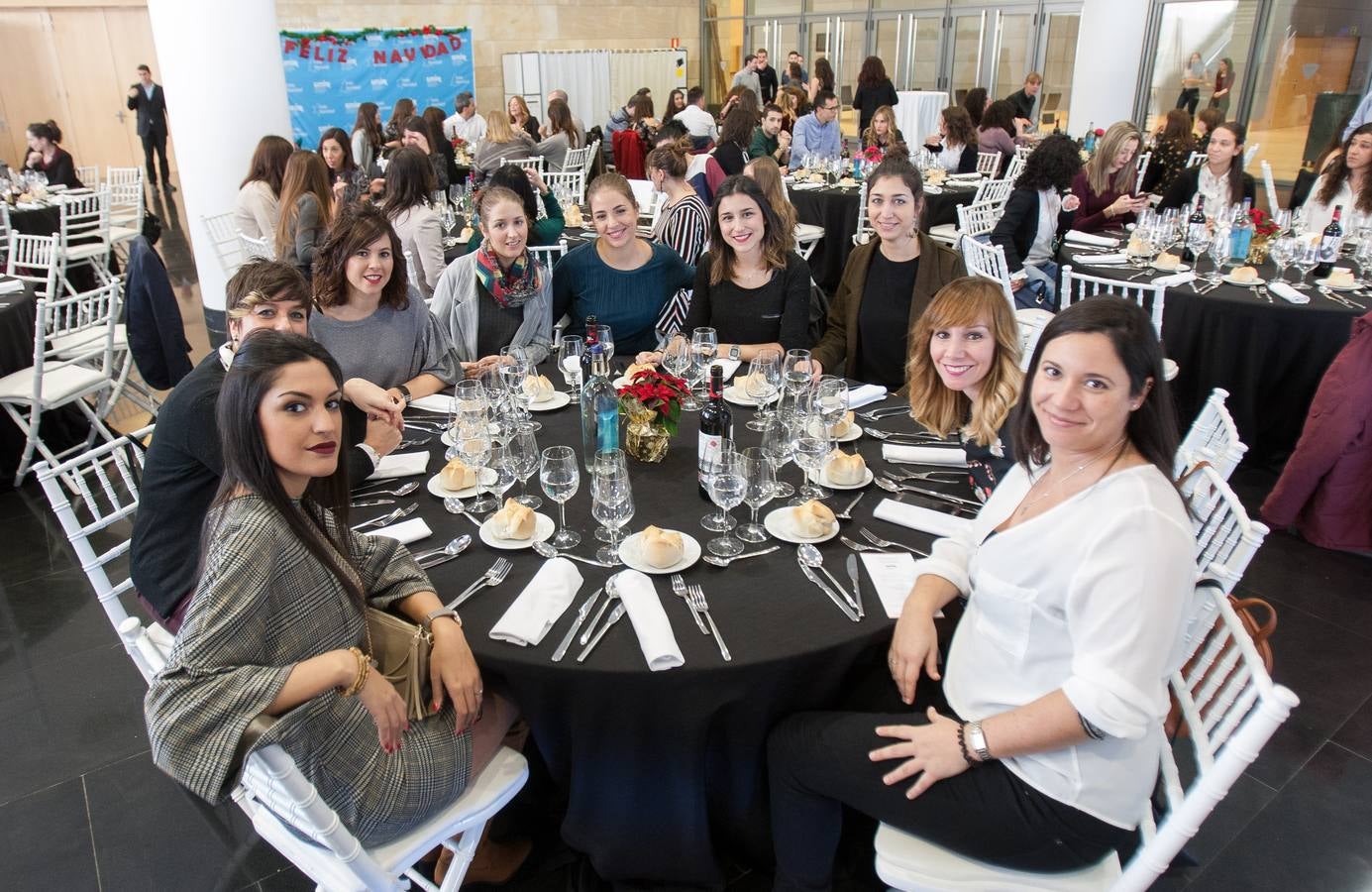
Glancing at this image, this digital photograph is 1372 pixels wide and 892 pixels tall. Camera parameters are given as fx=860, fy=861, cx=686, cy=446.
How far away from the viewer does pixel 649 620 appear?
171 centimetres

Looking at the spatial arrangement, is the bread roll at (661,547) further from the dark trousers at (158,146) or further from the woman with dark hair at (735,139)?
the dark trousers at (158,146)

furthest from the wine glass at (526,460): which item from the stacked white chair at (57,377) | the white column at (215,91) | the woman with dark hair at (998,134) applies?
the woman with dark hair at (998,134)

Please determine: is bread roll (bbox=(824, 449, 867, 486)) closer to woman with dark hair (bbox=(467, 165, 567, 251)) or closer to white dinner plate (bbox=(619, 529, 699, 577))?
white dinner plate (bbox=(619, 529, 699, 577))

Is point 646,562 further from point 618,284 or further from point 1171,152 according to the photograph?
point 1171,152

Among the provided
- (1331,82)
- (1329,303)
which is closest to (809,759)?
(1329,303)

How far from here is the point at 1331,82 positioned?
9.28 m

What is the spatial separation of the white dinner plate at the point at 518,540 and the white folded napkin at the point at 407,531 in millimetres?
139

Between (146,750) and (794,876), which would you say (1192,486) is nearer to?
(794,876)

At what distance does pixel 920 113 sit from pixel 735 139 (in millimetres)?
6162

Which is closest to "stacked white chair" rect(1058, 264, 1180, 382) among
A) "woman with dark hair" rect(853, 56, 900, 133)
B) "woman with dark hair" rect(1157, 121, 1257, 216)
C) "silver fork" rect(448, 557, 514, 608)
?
"woman with dark hair" rect(1157, 121, 1257, 216)

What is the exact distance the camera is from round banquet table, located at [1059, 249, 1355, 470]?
151 inches

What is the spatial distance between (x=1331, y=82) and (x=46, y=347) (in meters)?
11.9

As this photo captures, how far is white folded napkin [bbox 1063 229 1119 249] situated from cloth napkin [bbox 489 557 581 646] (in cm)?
442

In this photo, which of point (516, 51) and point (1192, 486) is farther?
point (516, 51)
